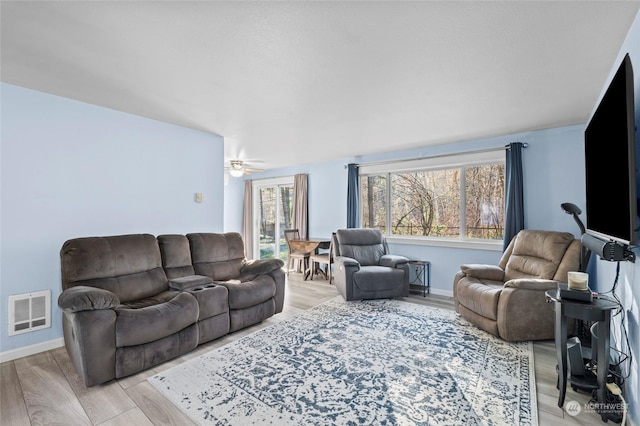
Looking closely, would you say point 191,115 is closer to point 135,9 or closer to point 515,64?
point 135,9

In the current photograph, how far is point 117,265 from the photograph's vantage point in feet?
8.70

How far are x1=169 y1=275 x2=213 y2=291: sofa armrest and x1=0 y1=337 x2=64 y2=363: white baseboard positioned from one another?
1.10m

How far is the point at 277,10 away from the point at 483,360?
9.65ft

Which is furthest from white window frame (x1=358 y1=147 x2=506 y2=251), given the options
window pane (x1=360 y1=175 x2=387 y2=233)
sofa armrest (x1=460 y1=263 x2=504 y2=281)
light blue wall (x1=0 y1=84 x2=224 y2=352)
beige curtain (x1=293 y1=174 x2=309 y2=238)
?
light blue wall (x1=0 y1=84 x2=224 y2=352)

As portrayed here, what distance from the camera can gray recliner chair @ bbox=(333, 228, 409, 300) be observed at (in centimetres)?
396

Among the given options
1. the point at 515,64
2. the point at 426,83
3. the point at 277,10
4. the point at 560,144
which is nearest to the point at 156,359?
the point at 277,10

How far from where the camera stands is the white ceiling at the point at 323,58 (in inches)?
61.6

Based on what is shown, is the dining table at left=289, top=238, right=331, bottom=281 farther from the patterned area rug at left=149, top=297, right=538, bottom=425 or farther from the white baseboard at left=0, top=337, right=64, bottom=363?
the white baseboard at left=0, top=337, right=64, bottom=363

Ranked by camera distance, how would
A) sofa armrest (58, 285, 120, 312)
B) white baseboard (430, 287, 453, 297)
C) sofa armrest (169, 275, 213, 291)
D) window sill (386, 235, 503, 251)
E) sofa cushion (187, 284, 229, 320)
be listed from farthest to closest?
white baseboard (430, 287, 453, 297) → window sill (386, 235, 503, 251) → sofa armrest (169, 275, 213, 291) → sofa cushion (187, 284, 229, 320) → sofa armrest (58, 285, 120, 312)

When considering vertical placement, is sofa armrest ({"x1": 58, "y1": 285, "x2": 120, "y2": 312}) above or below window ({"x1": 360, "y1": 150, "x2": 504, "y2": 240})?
below

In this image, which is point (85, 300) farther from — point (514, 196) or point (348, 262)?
point (514, 196)

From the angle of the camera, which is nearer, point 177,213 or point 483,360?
point 483,360

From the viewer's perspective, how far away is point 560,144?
11.9 ft

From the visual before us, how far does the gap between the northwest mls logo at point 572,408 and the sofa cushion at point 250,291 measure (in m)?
2.59
